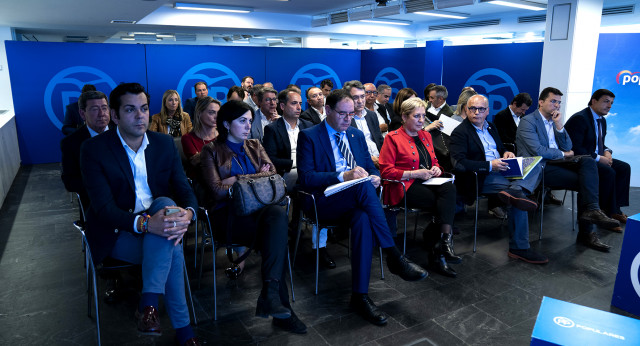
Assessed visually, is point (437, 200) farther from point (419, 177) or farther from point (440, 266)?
point (440, 266)

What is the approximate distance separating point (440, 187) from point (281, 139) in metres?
1.55

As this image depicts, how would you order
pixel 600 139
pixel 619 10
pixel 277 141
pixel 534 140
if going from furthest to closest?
1. pixel 619 10
2. pixel 600 139
3. pixel 534 140
4. pixel 277 141

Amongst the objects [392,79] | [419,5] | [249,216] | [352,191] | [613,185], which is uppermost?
[419,5]

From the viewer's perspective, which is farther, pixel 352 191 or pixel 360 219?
pixel 352 191

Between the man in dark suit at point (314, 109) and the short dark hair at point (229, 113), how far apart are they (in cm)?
185

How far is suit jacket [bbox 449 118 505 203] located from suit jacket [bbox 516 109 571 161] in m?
0.68

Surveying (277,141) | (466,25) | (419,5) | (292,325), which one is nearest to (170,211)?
(292,325)

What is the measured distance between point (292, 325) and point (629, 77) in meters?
6.41

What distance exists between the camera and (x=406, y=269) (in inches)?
119

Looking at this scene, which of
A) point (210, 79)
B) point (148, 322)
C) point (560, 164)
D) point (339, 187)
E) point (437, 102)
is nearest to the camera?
point (148, 322)

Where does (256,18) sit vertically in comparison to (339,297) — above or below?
above

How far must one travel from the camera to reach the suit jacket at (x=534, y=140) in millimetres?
4440

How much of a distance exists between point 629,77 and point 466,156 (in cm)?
405

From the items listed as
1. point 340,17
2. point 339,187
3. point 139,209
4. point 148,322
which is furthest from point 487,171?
point 340,17
